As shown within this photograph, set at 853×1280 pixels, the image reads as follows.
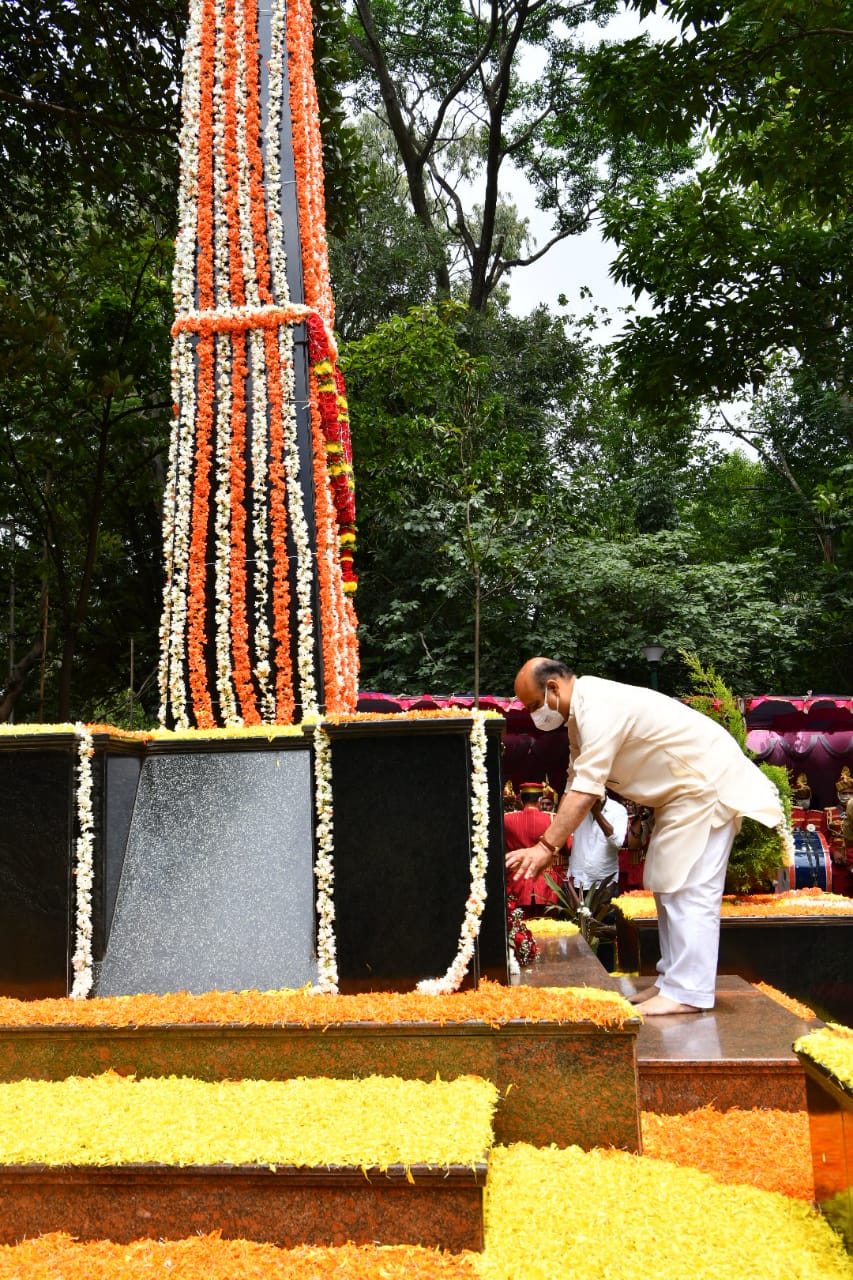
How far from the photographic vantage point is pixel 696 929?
4.50 meters

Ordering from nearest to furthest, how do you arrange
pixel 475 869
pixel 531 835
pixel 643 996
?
pixel 475 869
pixel 643 996
pixel 531 835

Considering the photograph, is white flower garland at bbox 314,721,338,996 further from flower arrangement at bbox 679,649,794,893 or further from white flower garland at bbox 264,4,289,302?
flower arrangement at bbox 679,649,794,893

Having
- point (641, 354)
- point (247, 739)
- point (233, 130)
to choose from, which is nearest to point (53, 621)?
point (641, 354)

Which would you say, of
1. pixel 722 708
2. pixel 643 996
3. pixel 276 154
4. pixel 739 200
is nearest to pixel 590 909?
pixel 722 708

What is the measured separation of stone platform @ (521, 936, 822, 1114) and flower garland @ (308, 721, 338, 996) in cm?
78

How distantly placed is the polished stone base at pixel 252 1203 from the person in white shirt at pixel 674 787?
2.06 metres

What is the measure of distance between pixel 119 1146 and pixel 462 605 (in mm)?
13855

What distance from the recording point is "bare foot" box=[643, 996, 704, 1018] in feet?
14.5

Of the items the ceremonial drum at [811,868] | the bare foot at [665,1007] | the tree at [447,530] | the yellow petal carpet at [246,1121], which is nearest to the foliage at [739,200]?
the tree at [447,530]

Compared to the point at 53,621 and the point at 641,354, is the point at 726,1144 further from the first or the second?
the point at 53,621

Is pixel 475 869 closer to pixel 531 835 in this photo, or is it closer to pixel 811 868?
pixel 531 835

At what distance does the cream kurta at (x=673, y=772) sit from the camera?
4.59 meters

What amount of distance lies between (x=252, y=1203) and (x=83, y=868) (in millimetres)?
1602

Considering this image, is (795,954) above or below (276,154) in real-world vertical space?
below
